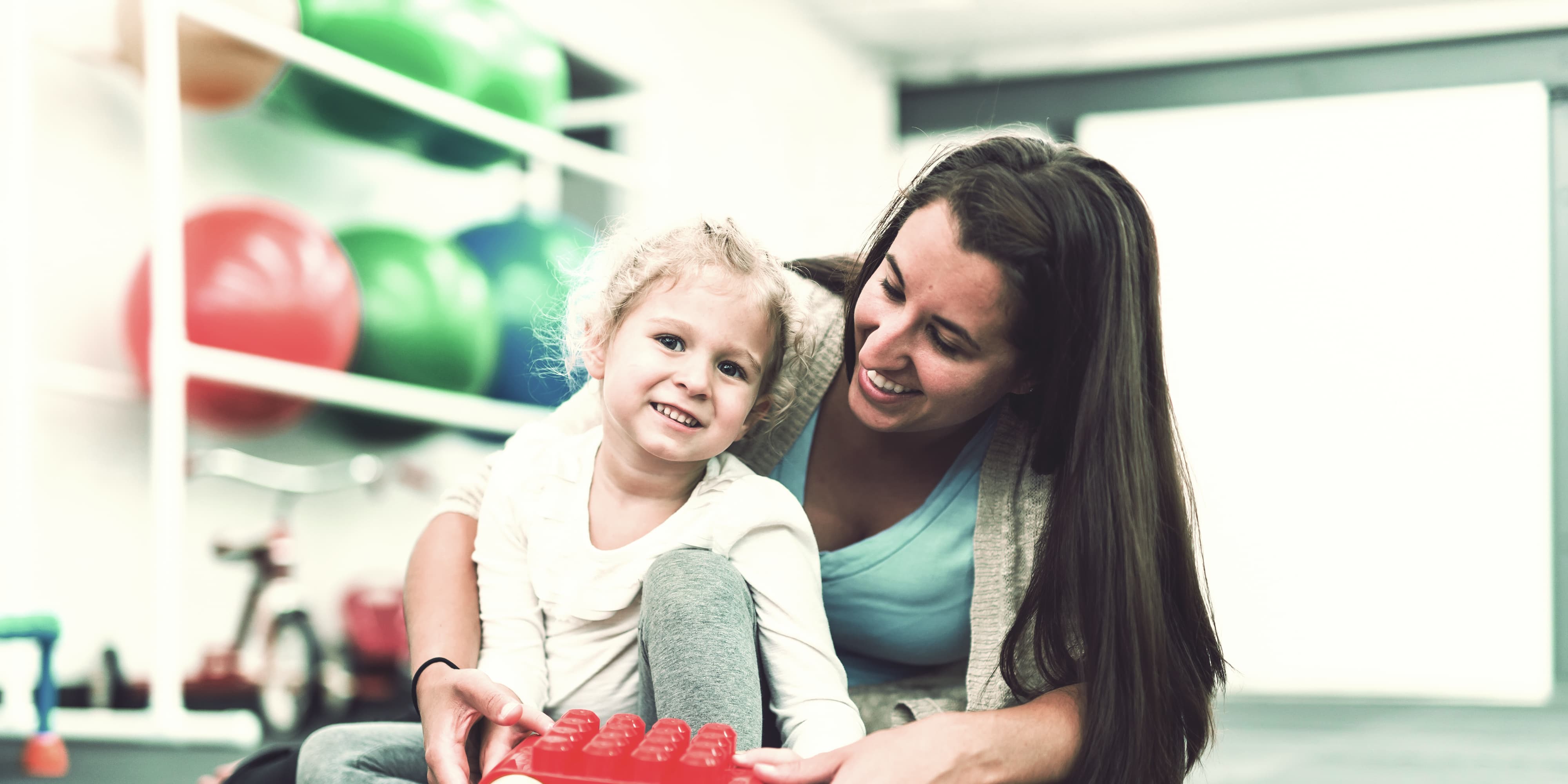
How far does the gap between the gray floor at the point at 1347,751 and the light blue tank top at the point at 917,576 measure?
0.71 m

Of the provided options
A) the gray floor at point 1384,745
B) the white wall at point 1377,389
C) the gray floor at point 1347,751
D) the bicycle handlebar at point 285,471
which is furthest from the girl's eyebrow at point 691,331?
the white wall at point 1377,389

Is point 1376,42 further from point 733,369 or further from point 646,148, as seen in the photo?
point 733,369

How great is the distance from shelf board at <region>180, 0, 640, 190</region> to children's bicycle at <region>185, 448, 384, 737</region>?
2.60 feet

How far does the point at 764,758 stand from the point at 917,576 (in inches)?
13.3

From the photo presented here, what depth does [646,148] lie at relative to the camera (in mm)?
3297

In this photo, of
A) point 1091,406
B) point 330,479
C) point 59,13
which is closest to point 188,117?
point 59,13

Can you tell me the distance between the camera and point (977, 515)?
1024mm

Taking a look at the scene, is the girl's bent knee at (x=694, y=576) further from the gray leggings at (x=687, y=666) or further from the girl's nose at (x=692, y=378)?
the girl's nose at (x=692, y=378)

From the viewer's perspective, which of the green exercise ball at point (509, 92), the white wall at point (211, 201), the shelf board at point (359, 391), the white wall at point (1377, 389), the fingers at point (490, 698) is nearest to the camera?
the fingers at point (490, 698)

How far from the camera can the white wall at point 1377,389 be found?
4004 millimetres

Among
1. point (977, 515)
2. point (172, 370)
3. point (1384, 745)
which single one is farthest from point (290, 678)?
point (1384, 745)

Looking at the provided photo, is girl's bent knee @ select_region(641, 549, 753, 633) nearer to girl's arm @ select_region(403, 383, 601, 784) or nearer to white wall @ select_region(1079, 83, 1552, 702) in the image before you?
girl's arm @ select_region(403, 383, 601, 784)

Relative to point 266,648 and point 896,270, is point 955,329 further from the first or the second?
point 266,648

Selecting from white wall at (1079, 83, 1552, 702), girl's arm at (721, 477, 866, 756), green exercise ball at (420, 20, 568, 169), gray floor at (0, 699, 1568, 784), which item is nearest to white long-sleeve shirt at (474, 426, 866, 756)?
girl's arm at (721, 477, 866, 756)
